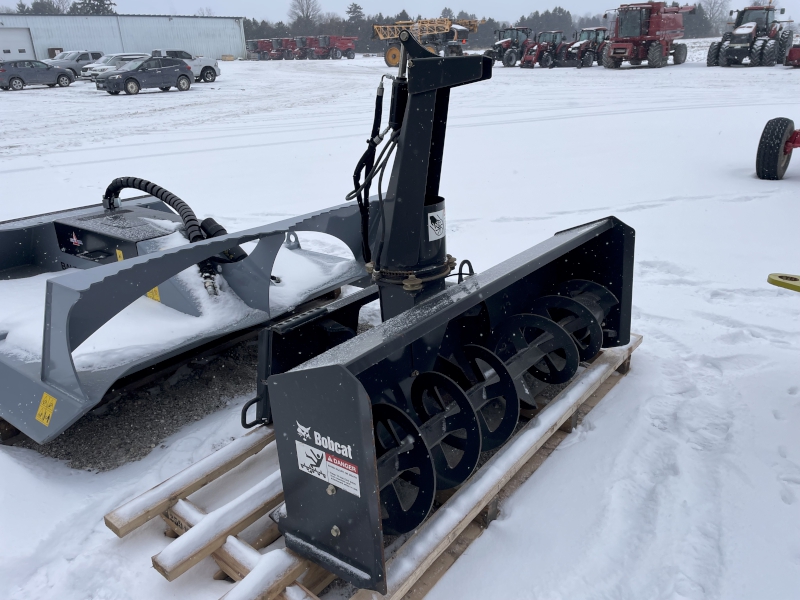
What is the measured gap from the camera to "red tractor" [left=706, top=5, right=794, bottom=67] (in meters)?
21.0

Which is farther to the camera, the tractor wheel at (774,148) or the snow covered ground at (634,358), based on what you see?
the tractor wheel at (774,148)

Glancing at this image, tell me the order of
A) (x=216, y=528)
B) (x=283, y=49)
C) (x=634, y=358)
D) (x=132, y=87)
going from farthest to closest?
(x=283, y=49) < (x=132, y=87) < (x=634, y=358) < (x=216, y=528)

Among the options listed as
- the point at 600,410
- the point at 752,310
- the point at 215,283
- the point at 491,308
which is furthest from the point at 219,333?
the point at 752,310

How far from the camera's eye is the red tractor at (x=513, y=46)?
26.5 meters

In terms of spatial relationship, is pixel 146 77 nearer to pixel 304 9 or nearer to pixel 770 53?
pixel 770 53

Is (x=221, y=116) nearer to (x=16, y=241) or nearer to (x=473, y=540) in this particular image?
(x=16, y=241)

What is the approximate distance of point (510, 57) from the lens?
87.0ft

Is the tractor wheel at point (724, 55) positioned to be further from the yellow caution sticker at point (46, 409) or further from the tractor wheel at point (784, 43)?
the yellow caution sticker at point (46, 409)

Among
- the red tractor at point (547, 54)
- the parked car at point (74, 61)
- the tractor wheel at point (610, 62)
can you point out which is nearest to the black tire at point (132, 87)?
the parked car at point (74, 61)

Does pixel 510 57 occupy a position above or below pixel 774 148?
above

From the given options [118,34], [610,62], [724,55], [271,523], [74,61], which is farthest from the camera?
[118,34]

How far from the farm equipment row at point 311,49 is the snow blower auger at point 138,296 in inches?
1648

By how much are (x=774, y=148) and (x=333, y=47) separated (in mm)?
40405

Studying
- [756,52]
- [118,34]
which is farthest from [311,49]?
[756,52]
